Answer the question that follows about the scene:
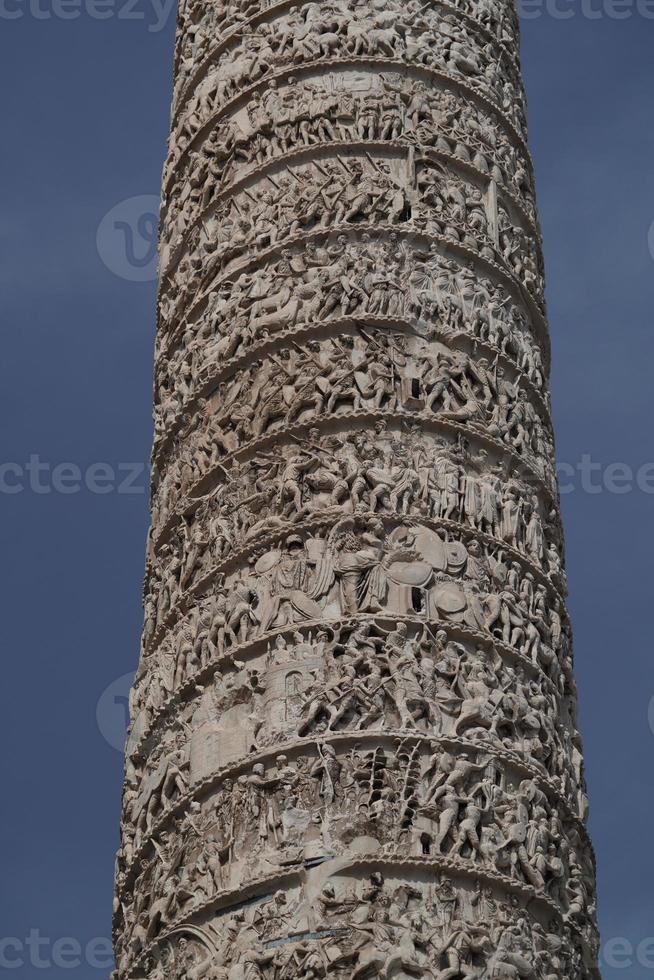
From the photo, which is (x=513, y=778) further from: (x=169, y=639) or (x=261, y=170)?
(x=261, y=170)

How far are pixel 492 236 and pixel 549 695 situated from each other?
2.05 meters

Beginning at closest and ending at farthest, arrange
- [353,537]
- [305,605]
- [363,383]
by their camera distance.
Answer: [305,605], [353,537], [363,383]

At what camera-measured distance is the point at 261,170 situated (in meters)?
8.01

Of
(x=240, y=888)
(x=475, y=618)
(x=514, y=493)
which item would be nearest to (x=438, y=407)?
(x=514, y=493)

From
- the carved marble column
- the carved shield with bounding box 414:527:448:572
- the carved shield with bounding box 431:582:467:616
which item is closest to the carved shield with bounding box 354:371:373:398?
the carved marble column

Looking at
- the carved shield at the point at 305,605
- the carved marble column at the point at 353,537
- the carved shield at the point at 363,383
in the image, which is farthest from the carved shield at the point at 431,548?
the carved shield at the point at 363,383

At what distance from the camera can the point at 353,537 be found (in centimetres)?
681

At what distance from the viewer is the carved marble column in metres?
6.11

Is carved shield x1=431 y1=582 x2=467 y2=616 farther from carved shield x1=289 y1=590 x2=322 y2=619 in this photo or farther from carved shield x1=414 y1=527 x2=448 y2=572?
carved shield x1=289 y1=590 x2=322 y2=619

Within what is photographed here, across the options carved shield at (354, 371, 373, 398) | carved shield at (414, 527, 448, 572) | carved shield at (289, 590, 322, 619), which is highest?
carved shield at (354, 371, 373, 398)

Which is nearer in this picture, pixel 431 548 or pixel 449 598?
pixel 449 598

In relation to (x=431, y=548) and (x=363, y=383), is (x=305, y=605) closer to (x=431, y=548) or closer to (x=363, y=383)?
(x=431, y=548)

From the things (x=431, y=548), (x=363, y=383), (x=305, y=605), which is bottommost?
(x=305, y=605)

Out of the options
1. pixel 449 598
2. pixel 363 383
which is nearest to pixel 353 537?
pixel 449 598
